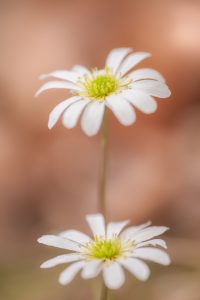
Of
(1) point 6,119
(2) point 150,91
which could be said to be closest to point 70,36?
(1) point 6,119

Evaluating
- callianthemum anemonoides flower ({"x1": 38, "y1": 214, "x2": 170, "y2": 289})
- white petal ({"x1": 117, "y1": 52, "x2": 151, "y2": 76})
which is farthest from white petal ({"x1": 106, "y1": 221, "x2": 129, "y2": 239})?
white petal ({"x1": 117, "y1": 52, "x2": 151, "y2": 76})

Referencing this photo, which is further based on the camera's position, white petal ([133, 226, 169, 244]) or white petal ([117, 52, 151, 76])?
white petal ([117, 52, 151, 76])

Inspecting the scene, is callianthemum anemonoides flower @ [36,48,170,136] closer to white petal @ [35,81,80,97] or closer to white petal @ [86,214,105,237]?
white petal @ [35,81,80,97]

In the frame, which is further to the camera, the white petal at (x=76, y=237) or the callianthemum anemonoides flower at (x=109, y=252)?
the white petal at (x=76, y=237)

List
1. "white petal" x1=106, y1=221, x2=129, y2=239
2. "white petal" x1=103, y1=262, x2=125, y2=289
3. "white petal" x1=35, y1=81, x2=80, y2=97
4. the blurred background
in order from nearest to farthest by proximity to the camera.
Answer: "white petal" x1=103, y1=262, x2=125, y2=289 < "white petal" x1=106, y1=221, x2=129, y2=239 < "white petal" x1=35, y1=81, x2=80, y2=97 < the blurred background

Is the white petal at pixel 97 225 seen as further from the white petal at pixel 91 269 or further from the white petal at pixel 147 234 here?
the white petal at pixel 91 269

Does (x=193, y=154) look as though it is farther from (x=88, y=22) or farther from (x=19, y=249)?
(x=88, y=22)

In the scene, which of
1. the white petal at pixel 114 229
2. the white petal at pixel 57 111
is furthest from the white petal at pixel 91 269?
the white petal at pixel 57 111
